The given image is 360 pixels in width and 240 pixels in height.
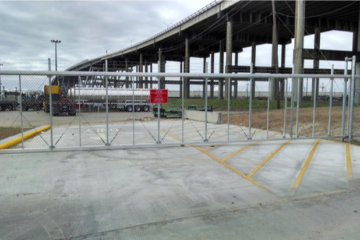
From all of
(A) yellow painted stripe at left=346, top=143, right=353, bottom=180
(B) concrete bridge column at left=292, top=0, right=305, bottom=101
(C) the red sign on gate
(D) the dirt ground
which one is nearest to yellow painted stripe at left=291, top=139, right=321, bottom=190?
(A) yellow painted stripe at left=346, top=143, right=353, bottom=180

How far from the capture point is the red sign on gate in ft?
29.9

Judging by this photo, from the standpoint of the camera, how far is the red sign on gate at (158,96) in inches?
359

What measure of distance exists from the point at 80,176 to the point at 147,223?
293cm

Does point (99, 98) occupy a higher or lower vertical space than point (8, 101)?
higher

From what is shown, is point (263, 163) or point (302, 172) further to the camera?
point (263, 163)

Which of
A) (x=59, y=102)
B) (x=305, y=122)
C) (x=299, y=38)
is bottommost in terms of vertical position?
(x=305, y=122)

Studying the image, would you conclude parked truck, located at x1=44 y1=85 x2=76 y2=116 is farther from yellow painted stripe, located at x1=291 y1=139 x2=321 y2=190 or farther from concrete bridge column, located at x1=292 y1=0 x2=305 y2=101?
concrete bridge column, located at x1=292 y1=0 x2=305 y2=101

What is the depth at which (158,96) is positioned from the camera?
9.16 metres

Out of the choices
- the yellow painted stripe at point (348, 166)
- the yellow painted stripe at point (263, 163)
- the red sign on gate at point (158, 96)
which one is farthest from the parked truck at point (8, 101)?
the yellow painted stripe at point (348, 166)

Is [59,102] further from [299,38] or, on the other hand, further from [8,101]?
[299,38]

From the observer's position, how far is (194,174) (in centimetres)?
656

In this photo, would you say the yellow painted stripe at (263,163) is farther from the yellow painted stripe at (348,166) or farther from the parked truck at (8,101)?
the parked truck at (8,101)

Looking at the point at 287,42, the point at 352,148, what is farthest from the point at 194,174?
the point at 287,42

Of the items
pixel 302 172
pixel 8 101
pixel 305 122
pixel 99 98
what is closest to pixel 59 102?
pixel 99 98
